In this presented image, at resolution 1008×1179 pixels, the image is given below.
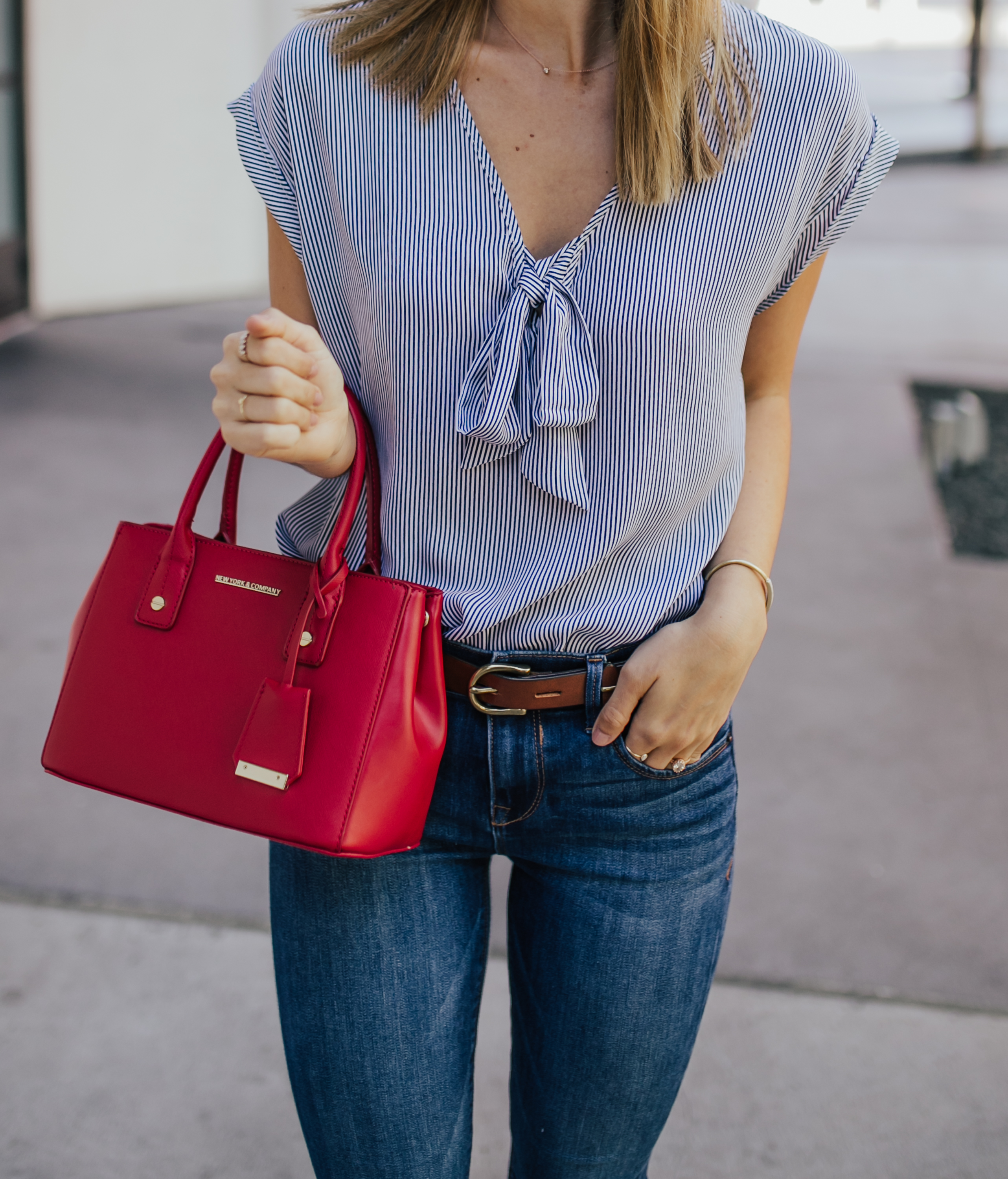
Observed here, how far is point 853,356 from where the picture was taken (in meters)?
7.27

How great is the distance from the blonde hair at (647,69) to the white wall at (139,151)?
656cm

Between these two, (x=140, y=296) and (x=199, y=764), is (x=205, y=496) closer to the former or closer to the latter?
(x=140, y=296)

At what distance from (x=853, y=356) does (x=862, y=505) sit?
2.52 metres

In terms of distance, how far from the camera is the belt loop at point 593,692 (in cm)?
122

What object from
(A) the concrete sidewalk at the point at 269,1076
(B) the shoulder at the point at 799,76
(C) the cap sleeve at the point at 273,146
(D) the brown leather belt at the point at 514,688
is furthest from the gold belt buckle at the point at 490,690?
(A) the concrete sidewalk at the point at 269,1076

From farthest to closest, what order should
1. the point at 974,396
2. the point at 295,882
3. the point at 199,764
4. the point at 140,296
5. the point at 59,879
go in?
1. the point at 140,296
2. the point at 974,396
3. the point at 59,879
4. the point at 295,882
5. the point at 199,764

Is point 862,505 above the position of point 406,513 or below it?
below

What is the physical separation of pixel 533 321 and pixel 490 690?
0.36 meters

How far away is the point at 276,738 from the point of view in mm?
1106

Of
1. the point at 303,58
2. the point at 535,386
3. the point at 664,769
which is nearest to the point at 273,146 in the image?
the point at 303,58

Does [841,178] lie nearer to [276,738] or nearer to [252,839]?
[276,738]

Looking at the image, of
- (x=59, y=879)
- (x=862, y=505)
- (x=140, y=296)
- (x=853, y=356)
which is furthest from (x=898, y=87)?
(x=59, y=879)

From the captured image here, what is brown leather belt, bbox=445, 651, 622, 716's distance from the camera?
1.20 meters

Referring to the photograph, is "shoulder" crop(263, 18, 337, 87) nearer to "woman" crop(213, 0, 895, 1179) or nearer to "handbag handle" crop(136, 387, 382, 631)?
"woman" crop(213, 0, 895, 1179)
